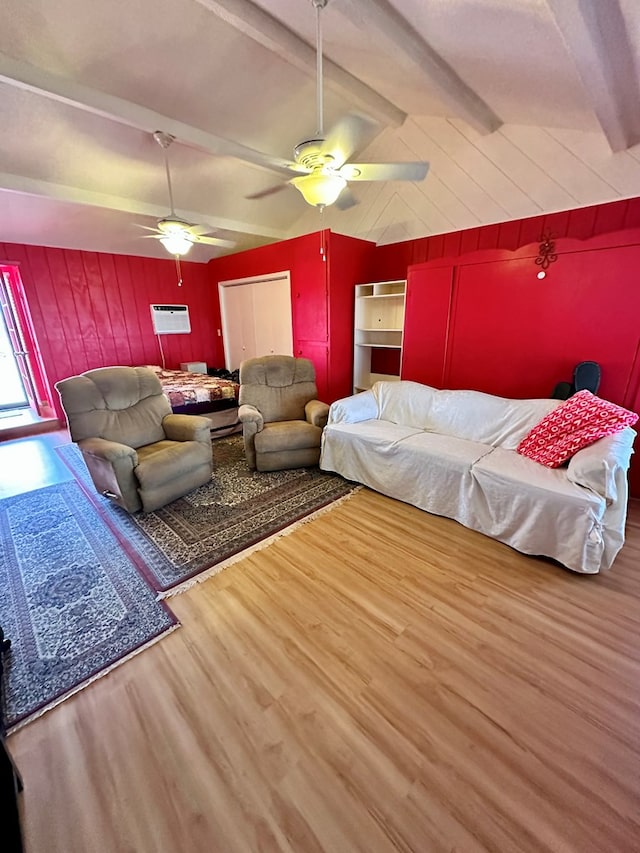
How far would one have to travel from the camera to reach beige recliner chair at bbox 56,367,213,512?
2.44m

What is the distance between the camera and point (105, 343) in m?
5.01

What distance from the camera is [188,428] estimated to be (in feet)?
9.45

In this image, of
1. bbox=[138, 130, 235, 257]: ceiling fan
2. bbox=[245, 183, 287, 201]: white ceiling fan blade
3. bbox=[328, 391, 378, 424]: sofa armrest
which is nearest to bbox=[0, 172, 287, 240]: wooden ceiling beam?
bbox=[138, 130, 235, 257]: ceiling fan

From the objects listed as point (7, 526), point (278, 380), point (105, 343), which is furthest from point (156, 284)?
point (7, 526)

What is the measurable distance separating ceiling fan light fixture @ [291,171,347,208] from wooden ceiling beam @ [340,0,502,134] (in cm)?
78

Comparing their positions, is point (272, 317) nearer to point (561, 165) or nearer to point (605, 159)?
point (561, 165)

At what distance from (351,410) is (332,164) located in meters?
1.78

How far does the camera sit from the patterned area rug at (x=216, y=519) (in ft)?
6.75

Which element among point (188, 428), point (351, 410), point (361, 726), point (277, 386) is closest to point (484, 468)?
point (351, 410)

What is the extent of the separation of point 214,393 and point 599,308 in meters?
3.80

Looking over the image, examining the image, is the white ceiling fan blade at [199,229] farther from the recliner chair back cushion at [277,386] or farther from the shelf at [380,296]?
the shelf at [380,296]

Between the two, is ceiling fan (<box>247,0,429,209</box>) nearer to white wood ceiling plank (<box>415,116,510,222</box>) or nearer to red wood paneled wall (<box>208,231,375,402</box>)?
white wood ceiling plank (<box>415,116,510,222</box>)

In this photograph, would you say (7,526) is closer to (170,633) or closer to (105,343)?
(170,633)

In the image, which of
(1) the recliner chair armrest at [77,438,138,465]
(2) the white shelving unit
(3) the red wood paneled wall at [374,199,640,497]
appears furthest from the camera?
(2) the white shelving unit
